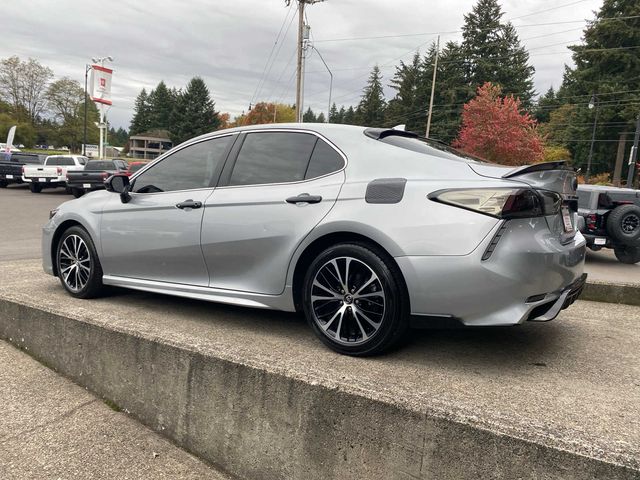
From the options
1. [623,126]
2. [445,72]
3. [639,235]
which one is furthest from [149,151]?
[639,235]

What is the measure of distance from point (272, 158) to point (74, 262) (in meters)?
2.29

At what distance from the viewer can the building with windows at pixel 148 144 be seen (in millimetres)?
109750

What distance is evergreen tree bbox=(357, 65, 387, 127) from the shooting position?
247 feet

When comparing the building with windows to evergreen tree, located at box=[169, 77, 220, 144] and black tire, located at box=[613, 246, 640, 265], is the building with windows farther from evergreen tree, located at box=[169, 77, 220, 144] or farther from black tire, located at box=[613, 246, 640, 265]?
black tire, located at box=[613, 246, 640, 265]

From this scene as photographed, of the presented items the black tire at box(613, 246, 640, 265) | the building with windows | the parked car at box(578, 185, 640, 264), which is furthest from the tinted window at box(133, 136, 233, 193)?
the building with windows

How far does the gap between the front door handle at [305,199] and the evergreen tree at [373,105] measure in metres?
71.5

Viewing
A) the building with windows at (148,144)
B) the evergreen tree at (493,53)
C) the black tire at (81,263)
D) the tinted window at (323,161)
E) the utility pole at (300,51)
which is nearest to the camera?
the tinted window at (323,161)

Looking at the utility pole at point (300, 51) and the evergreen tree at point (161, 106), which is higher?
the evergreen tree at point (161, 106)

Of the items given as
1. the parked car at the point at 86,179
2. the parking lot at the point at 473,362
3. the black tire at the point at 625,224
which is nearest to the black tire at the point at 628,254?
the black tire at the point at 625,224

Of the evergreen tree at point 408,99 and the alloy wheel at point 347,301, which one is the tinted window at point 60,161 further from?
the evergreen tree at point 408,99

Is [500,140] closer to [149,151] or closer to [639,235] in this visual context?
[639,235]

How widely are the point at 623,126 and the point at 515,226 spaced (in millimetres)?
49679

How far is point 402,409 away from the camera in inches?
86.7

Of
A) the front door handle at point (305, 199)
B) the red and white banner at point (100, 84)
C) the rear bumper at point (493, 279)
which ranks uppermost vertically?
the red and white banner at point (100, 84)
